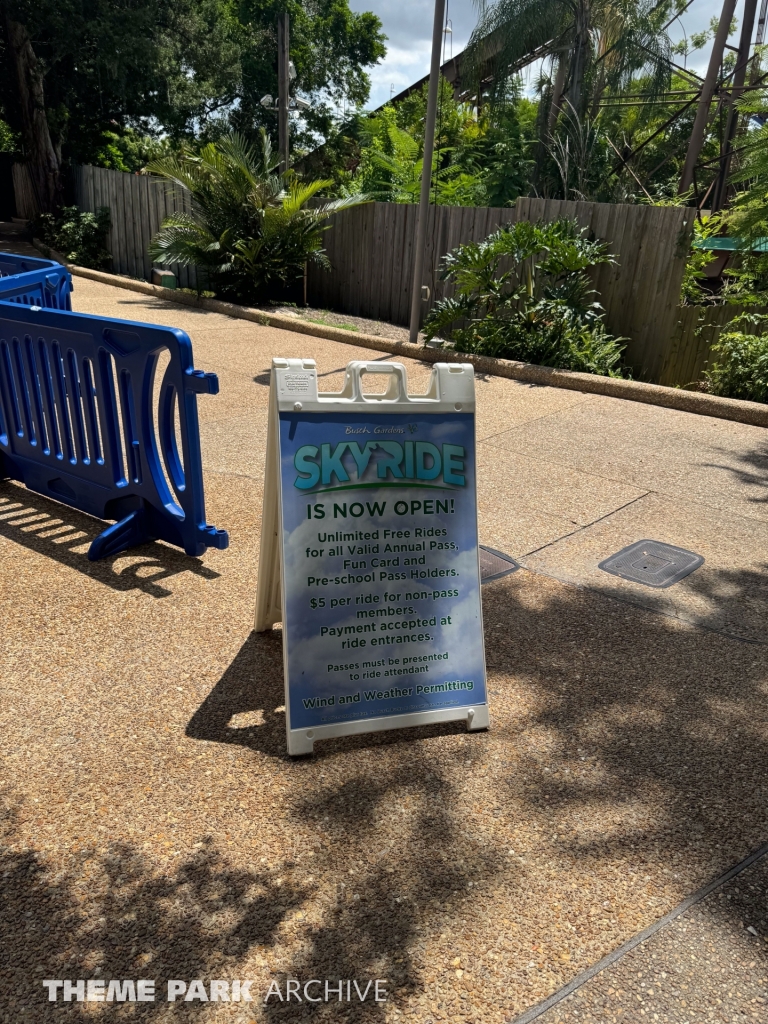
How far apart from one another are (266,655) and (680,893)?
1881 millimetres

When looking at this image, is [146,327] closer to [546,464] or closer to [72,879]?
[72,879]

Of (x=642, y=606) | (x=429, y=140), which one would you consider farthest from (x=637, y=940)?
(x=429, y=140)

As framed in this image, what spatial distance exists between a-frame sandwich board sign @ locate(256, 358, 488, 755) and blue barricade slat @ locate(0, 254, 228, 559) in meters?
1.24

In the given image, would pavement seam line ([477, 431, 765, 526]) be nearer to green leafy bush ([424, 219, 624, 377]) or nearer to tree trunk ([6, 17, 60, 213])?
green leafy bush ([424, 219, 624, 377])

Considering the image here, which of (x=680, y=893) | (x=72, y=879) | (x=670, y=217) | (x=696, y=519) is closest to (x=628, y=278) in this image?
(x=670, y=217)

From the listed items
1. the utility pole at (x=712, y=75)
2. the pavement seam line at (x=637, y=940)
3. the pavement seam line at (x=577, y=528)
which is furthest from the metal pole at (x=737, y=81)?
the pavement seam line at (x=637, y=940)

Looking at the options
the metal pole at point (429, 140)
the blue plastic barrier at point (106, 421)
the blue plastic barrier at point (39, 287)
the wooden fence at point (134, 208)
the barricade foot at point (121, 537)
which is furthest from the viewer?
the wooden fence at point (134, 208)

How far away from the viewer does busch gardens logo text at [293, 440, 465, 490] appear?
2938mm

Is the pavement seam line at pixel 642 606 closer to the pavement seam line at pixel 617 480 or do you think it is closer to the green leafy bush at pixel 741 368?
the pavement seam line at pixel 617 480

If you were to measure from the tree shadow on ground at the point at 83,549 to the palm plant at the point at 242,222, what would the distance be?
28.3 ft

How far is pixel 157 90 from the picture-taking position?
20312 millimetres

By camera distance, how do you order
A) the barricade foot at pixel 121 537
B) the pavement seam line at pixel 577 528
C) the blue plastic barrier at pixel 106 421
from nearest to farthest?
the blue plastic barrier at pixel 106 421, the barricade foot at pixel 121 537, the pavement seam line at pixel 577 528

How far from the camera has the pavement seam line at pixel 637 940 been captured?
2010 mm

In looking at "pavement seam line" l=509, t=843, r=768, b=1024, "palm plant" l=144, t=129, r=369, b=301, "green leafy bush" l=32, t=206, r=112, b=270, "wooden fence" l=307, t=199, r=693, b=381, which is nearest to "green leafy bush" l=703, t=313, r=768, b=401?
"wooden fence" l=307, t=199, r=693, b=381
